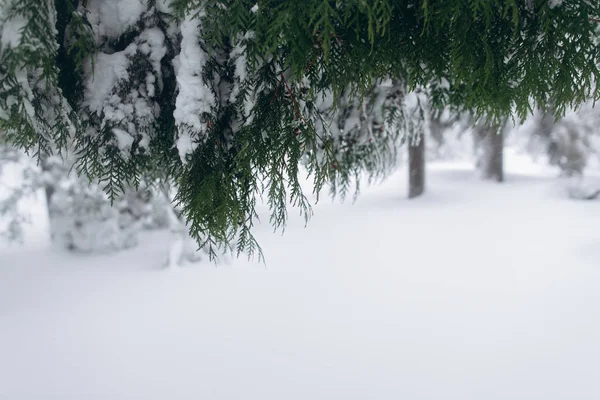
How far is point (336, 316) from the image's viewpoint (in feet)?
19.7

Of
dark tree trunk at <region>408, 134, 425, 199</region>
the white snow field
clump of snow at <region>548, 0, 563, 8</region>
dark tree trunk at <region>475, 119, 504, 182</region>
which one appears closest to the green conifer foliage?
clump of snow at <region>548, 0, 563, 8</region>

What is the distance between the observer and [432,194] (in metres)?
11.5

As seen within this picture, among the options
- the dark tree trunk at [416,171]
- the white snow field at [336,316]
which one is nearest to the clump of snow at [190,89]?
the white snow field at [336,316]

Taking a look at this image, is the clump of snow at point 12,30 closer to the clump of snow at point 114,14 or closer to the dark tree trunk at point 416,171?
the clump of snow at point 114,14

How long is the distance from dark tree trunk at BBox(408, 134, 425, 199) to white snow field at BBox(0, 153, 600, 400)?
1.42 metres

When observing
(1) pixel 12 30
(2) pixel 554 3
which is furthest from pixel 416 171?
(1) pixel 12 30

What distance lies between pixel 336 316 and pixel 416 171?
6356 millimetres

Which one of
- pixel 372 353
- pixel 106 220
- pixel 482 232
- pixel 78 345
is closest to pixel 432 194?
pixel 482 232

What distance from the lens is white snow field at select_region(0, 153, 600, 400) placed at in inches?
180

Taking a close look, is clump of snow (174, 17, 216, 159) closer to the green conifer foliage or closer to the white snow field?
the green conifer foliage

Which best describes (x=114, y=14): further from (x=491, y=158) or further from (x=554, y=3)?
(x=491, y=158)

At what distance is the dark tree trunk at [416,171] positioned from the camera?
11.0 m

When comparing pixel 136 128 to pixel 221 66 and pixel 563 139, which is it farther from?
pixel 563 139

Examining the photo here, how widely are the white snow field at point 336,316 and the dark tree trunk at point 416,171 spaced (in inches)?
55.9
